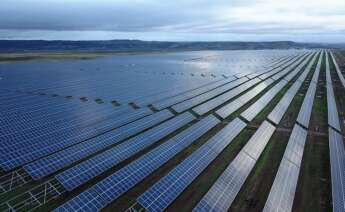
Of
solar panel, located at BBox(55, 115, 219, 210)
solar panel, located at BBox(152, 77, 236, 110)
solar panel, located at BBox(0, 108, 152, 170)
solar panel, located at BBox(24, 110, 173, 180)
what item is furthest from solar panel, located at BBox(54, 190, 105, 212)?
solar panel, located at BBox(152, 77, 236, 110)

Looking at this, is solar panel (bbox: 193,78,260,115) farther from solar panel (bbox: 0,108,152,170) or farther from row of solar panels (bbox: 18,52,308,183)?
row of solar panels (bbox: 18,52,308,183)

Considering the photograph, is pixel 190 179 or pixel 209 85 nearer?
pixel 190 179

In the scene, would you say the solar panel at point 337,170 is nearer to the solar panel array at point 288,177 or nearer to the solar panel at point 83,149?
the solar panel array at point 288,177

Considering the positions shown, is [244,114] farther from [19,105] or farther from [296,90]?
[19,105]

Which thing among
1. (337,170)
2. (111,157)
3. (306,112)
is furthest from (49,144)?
(306,112)

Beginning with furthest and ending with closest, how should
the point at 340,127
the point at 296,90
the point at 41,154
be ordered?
the point at 296,90, the point at 340,127, the point at 41,154

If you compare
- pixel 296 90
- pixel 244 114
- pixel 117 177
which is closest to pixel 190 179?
pixel 117 177
